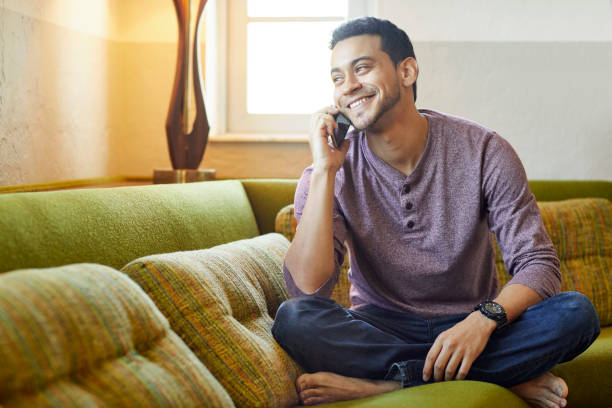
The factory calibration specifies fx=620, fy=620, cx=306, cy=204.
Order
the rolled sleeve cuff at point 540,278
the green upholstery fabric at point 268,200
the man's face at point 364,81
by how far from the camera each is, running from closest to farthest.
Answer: the rolled sleeve cuff at point 540,278, the man's face at point 364,81, the green upholstery fabric at point 268,200

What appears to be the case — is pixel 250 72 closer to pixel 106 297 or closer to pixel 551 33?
pixel 551 33

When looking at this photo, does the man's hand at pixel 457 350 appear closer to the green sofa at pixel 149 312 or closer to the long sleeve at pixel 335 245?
the green sofa at pixel 149 312

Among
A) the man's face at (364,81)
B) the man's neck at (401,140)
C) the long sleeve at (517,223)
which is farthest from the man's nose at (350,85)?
the long sleeve at (517,223)

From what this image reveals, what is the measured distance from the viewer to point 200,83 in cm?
Result: 253

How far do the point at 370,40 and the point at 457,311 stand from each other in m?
0.77

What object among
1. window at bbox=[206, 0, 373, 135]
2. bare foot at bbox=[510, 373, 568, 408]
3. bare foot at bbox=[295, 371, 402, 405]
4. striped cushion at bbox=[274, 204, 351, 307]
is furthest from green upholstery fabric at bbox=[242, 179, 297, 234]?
bare foot at bbox=[510, 373, 568, 408]

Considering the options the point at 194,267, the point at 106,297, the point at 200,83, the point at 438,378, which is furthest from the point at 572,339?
the point at 200,83

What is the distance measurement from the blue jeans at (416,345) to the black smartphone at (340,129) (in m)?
0.50

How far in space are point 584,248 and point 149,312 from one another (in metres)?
1.76

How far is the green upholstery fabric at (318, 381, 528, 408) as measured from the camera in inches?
48.6

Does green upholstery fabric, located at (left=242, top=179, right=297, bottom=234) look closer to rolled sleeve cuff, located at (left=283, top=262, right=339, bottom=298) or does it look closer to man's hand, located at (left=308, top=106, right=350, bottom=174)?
man's hand, located at (left=308, top=106, right=350, bottom=174)

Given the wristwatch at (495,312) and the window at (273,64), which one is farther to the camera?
the window at (273,64)

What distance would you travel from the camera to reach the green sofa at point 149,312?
0.84m

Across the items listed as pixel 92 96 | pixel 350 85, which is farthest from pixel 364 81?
pixel 92 96
